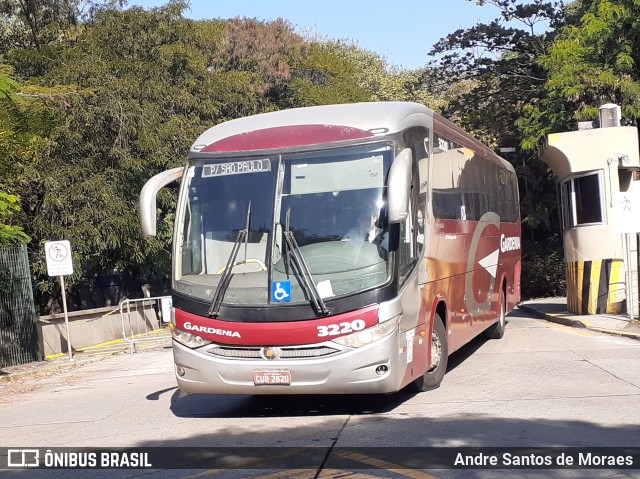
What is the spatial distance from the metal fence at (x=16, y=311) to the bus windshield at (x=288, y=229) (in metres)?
11.1

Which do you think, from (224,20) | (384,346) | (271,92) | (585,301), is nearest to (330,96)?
(271,92)

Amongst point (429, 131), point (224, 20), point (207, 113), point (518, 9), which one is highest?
point (224, 20)

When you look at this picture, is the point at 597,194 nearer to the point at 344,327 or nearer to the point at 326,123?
the point at 326,123

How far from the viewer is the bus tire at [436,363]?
Result: 10.8 m

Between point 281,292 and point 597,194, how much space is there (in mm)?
12852

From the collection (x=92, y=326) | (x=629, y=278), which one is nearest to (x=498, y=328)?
(x=629, y=278)

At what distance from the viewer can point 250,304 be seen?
9195 millimetres

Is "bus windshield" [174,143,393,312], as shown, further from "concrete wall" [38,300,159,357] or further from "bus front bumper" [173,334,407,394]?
"concrete wall" [38,300,159,357]

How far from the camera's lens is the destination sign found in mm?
9617

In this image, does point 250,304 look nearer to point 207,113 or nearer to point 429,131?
point 429,131

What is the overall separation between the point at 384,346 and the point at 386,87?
151 feet

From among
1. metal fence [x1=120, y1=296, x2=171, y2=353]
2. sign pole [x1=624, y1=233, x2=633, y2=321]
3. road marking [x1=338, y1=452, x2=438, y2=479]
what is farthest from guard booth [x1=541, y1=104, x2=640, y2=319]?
metal fence [x1=120, y1=296, x2=171, y2=353]

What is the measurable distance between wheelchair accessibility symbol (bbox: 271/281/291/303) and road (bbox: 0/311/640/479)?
136 cm

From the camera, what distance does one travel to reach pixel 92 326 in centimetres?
2703
